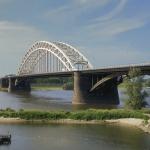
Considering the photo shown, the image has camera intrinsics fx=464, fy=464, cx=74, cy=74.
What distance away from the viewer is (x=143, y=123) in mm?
49344

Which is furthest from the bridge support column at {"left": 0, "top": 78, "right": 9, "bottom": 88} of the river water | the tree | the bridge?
the river water

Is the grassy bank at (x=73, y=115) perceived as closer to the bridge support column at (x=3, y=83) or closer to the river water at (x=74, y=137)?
the river water at (x=74, y=137)

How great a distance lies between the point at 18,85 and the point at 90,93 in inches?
2957

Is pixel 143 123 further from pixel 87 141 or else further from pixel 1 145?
pixel 1 145

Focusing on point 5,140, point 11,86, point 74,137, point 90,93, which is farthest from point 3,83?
point 5,140

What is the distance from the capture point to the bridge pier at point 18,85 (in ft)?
524

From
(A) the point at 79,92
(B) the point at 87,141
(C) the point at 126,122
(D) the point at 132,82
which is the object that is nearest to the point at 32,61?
(A) the point at 79,92

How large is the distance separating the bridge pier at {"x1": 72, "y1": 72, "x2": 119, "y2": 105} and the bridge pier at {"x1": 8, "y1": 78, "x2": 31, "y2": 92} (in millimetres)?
70941

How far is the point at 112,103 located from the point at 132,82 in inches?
981

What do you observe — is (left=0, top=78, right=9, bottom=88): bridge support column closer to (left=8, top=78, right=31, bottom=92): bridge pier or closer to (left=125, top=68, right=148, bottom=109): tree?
(left=8, top=78, right=31, bottom=92): bridge pier

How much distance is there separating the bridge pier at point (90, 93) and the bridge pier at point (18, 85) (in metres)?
70.9

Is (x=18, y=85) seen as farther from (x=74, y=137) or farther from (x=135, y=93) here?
(x=74, y=137)

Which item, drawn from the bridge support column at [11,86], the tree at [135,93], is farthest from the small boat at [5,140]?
the bridge support column at [11,86]

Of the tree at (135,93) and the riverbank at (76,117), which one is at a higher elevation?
the tree at (135,93)
